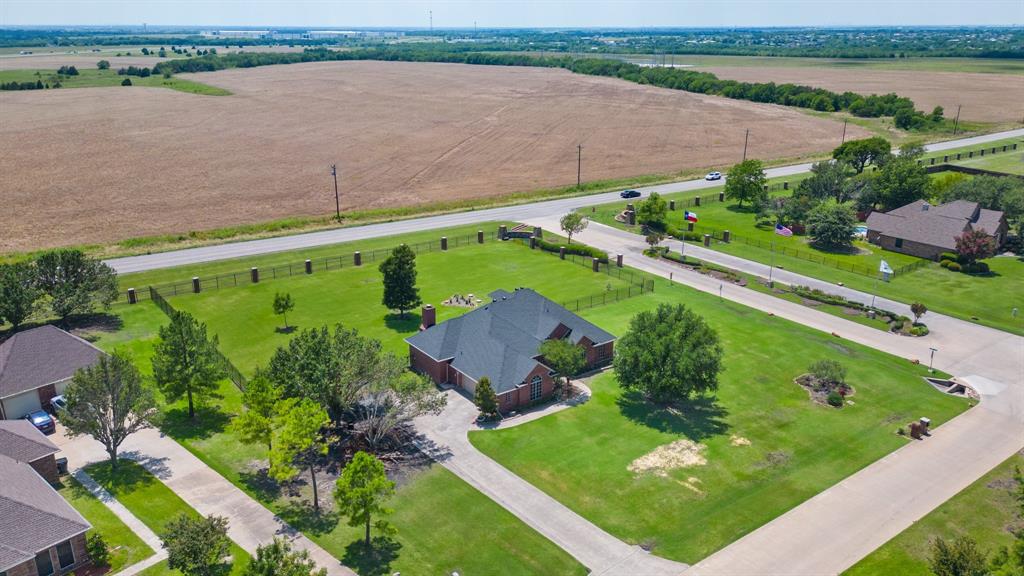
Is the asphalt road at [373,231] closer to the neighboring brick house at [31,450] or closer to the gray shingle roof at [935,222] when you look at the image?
the gray shingle roof at [935,222]

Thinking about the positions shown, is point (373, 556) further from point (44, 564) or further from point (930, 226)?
point (930, 226)

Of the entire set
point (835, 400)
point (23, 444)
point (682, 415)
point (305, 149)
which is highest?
point (305, 149)

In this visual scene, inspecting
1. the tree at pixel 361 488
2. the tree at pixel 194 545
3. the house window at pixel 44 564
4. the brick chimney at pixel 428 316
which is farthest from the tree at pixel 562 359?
the house window at pixel 44 564

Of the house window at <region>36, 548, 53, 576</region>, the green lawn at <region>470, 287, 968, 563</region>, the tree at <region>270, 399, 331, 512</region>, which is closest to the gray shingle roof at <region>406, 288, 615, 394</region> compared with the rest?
the green lawn at <region>470, 287, 968, 563</region>

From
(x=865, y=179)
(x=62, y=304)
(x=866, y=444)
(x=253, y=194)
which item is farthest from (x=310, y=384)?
(x=865, y=179)

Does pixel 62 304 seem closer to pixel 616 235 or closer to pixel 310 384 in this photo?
pixel 310 384

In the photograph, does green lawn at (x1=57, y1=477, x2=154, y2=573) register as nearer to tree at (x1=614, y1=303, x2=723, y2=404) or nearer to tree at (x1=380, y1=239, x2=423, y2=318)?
tree at (x1=380, y1=239, x2=423, y2=318)

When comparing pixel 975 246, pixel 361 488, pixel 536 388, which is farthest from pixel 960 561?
pixel 975 246

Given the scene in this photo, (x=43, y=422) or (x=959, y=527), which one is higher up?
(x=43, y=422)
